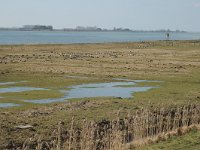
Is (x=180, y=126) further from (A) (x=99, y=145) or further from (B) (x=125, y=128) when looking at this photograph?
(A) (x=99, y=145)

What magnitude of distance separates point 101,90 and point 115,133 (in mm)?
20099

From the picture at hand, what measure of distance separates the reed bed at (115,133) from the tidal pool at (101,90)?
31.7ft

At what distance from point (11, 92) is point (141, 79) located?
51.0ft

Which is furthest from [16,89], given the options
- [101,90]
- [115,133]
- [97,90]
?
[115,133]

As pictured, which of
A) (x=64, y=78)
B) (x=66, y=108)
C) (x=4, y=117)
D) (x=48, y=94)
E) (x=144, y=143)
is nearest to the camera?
(x=144, y=143)

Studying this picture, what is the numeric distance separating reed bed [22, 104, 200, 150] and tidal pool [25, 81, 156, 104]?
9.66m

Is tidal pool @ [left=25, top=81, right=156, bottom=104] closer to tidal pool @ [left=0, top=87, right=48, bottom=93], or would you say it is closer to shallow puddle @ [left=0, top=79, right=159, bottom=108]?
shallow puddle @ [left=0, top=79, right=159, bottom=108]

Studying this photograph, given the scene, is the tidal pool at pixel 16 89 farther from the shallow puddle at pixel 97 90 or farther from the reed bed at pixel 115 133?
the reed bed at pixel 115 133

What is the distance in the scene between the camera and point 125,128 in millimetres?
22859

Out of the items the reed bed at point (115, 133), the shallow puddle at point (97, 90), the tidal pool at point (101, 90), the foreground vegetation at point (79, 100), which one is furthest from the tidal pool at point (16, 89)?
the reed bed at point (115, 133)

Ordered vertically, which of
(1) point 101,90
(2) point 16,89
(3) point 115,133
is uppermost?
(3) point 115,133

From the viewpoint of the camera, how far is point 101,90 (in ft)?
129

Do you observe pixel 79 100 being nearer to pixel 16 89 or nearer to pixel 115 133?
pixel 16 89

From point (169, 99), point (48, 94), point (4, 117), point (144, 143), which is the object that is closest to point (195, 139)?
point (144, 143)
